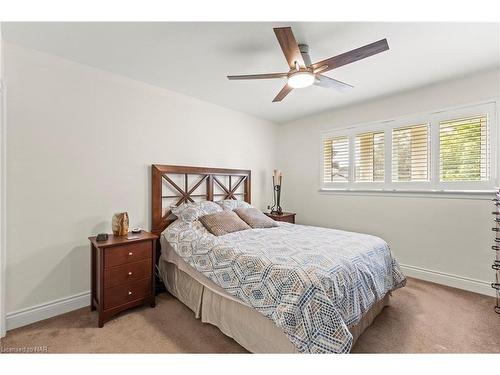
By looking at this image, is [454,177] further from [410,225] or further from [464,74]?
[464,74]

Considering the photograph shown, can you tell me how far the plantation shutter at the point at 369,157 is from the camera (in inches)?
134

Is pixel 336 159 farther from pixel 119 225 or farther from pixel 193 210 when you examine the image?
pixel 119 225

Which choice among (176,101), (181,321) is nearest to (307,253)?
(181,321)

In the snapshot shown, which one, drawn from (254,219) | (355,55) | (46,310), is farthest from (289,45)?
(46,310)

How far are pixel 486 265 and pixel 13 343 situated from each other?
181 inches

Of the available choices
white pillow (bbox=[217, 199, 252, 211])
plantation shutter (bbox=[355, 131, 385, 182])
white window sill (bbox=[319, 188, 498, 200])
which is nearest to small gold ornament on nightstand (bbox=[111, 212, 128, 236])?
white pillow (bbox=[217, 199, 252, 211])

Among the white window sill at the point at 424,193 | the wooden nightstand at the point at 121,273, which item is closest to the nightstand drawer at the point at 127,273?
the wooden nightstand at the point at 121,273

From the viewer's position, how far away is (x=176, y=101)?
10.2ft

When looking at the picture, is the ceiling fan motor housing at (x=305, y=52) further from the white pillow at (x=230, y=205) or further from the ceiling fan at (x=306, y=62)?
the white pillow at (x=230, y=205)

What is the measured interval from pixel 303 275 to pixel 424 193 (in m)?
2.51

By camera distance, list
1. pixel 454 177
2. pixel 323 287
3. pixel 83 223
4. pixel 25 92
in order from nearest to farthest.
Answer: pixel 323 287 → pixel 25 92 → pixel 83 223 → pixel 454 177

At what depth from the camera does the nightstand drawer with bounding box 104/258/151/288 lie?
6.74 feet

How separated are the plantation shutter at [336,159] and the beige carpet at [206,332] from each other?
2.04 m

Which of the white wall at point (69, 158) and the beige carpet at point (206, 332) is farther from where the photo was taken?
the white wall at point (69, 158)
